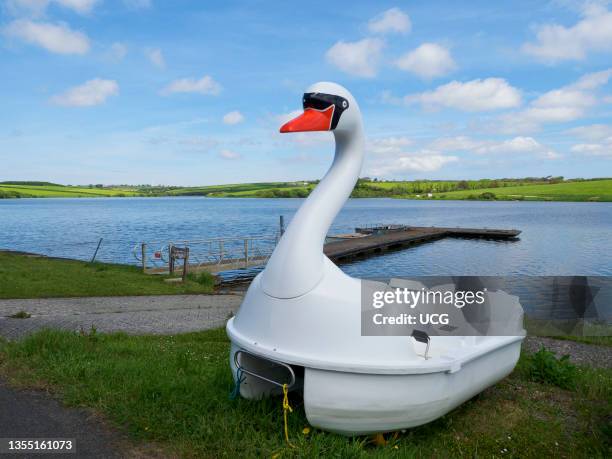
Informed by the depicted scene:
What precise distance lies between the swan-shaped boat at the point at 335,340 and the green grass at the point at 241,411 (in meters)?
0.38

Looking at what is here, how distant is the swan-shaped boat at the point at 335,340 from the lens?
390cm

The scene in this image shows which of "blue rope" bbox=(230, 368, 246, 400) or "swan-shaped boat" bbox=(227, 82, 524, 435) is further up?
"swan-shaped boat" bbox=(227, 82, 524, 435)

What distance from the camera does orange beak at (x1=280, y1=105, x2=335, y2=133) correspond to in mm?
4070

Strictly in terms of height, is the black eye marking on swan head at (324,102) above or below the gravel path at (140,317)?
above

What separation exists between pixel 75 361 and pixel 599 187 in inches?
5485

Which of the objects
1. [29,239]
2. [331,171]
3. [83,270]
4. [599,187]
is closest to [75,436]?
[331,171]

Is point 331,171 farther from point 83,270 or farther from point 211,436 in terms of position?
point 83,270

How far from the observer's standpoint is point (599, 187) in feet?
403

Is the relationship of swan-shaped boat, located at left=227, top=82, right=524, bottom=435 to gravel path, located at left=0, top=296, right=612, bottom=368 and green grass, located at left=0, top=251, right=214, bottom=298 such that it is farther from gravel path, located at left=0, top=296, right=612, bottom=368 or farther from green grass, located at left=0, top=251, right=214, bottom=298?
green grass, located at left=0, top=251, right=214, bottom=298

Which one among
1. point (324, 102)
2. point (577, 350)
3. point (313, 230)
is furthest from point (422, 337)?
point (577, 350)

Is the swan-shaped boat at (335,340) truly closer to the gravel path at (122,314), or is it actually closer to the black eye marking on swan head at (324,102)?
the black eye marking on swan head at (324,102)

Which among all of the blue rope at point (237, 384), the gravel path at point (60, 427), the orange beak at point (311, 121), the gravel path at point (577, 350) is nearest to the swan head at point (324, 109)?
the orange beak at point (311, 121)

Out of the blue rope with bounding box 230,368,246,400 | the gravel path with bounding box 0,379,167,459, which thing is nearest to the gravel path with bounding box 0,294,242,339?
Result: the gravel path with bounding box 0,379,167,459

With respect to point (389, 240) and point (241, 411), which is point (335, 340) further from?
point (389, 240)
